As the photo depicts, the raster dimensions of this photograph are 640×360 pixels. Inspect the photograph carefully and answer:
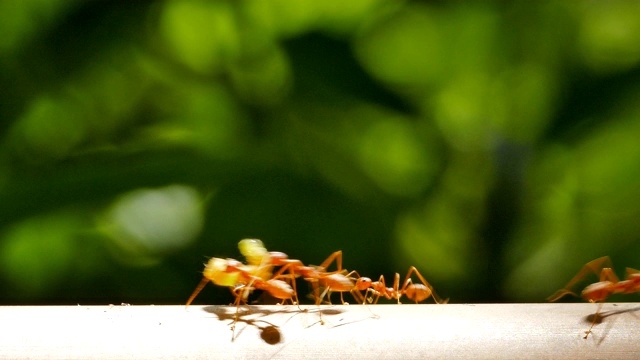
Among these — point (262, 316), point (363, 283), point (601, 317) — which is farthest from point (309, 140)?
point (601, 317)

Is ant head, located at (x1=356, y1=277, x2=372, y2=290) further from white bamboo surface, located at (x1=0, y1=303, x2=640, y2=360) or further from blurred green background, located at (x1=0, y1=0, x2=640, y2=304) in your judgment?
white bamboo surface, located at (x1=0, y1=303, x2=640, y2=360)

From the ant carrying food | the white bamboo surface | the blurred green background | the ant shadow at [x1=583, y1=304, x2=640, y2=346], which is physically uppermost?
the blurred green background

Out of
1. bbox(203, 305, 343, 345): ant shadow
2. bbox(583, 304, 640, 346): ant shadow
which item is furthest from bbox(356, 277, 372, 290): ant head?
bbox(583, 304, 640, 346): ant shadow

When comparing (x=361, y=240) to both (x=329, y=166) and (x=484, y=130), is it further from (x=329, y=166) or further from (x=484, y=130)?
(x=484, y=130)

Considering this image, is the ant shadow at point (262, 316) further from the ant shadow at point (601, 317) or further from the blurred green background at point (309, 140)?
the blurred green background at point (309, 140)

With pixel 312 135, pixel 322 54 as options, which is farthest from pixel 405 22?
pixel 312 135

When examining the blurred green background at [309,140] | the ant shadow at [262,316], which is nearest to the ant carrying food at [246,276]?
the ant shadow at [262,316]
